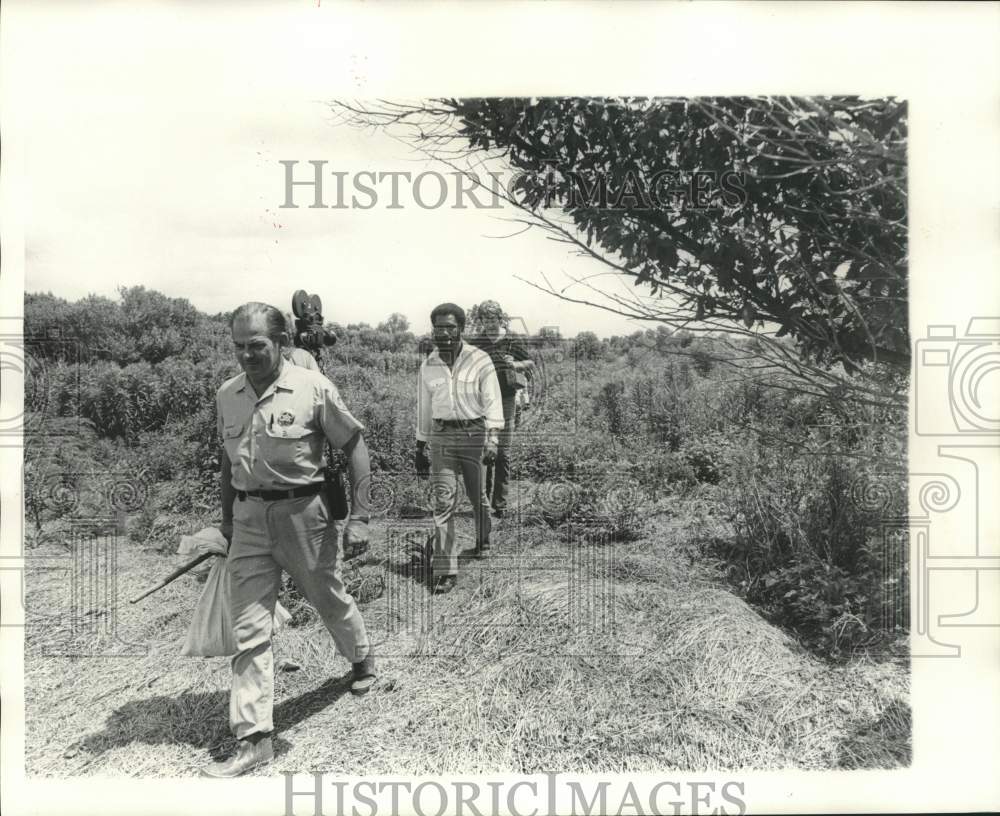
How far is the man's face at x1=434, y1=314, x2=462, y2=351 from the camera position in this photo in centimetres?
441

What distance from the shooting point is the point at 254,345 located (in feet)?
10.5

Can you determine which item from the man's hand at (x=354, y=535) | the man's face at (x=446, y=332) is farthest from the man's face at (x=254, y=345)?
the man's face at (x=446, y=332)

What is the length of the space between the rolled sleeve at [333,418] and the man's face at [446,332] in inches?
47.0

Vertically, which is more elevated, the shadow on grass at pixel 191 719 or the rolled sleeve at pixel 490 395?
the rolled sleeve at pixel 490 395

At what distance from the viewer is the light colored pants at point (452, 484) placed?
14.7ft

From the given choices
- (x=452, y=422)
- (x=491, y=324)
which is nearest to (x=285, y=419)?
(x=452, y=422)

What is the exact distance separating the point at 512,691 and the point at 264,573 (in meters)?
1.23

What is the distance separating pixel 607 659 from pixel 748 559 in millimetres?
1197

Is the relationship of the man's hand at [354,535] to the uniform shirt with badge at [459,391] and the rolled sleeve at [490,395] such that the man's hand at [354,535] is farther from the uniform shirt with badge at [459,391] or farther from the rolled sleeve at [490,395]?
the rolled sleeve at [490,395]

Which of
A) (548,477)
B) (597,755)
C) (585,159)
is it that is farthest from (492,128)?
(597,755)

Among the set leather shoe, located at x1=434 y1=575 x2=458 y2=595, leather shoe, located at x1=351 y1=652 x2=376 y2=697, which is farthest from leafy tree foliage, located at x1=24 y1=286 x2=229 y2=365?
leather shoe, located at x1=351 y1=652 x2=376 y2=697

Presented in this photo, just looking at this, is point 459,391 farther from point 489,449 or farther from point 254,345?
point 254,345

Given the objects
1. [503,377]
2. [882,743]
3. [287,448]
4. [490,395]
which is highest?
[503,377]

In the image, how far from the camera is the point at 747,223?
395cm
